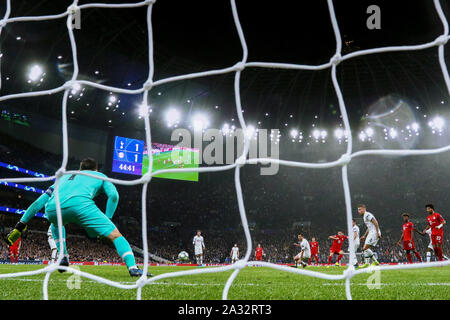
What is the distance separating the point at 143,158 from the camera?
25.3 meters

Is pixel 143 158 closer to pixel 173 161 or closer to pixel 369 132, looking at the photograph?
pixel 173 161

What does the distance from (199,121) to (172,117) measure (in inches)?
83.2

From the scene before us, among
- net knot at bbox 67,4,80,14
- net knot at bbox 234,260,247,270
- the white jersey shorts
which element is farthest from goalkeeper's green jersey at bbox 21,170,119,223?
the white jersey shorts

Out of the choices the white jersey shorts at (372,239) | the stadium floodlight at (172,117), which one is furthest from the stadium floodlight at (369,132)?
the white jersey shorts at (372,239)

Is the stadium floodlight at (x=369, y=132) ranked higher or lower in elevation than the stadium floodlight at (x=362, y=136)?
higher

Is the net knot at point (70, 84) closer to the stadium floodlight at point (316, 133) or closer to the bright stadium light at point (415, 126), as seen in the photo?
the stadium floodlight at point (316, 133)

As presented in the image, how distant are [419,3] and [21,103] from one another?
23.9m

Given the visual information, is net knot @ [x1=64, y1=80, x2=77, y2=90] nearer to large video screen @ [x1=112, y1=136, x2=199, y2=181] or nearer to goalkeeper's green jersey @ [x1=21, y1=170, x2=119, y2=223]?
goalkeeper's green jersey @ [x1=21, y1=170, x2=119, y2=223]

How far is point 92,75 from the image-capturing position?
75.2 feet

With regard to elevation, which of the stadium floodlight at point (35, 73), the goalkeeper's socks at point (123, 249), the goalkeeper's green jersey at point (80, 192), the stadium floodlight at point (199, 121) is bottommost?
the goalkeeper's socks at point (123, 249)

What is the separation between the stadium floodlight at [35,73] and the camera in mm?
21391

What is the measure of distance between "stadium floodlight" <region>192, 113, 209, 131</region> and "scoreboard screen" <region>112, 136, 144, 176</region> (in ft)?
15.3

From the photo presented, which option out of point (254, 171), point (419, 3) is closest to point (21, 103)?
point (254, 171)

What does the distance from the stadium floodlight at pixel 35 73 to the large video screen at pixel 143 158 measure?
5824 mm
